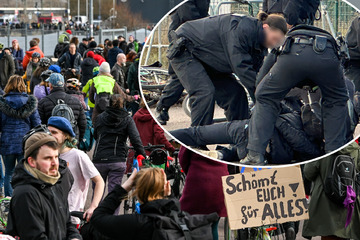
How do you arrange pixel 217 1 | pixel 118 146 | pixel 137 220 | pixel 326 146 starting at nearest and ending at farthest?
1. pixel 217 1
2. pixel 326 146
3. pixel 137 220
4. pixel 118 146

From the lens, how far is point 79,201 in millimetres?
6512

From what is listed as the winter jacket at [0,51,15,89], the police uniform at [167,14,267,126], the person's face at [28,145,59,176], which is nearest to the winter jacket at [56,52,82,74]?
the winter jacket at [0,51,15,89]

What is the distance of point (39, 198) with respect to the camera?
4.52m

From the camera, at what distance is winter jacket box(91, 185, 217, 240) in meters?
4.52

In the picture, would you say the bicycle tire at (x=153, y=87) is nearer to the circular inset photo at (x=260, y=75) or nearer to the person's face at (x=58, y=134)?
the circular inset photo at (x=260, y=75)

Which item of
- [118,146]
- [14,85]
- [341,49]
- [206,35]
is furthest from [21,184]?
[14,85]

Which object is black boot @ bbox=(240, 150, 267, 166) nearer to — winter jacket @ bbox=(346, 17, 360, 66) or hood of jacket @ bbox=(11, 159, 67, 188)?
winter jacket @ bbox=(346, 17, 360, 66)

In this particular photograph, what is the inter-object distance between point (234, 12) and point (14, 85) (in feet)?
23.1

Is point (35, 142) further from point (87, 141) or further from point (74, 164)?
point (87, 141)

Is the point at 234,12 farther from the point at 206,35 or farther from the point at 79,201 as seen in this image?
the point at 79,201

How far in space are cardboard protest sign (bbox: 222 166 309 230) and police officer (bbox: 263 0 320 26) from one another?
151 inches

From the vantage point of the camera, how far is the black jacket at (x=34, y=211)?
4.45 m

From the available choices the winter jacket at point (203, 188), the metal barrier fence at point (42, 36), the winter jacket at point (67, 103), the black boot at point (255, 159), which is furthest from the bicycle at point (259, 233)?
the metal barrier fence at point (42, 36)

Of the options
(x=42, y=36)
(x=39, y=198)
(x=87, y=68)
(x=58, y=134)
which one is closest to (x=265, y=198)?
(x=58, y=134)
